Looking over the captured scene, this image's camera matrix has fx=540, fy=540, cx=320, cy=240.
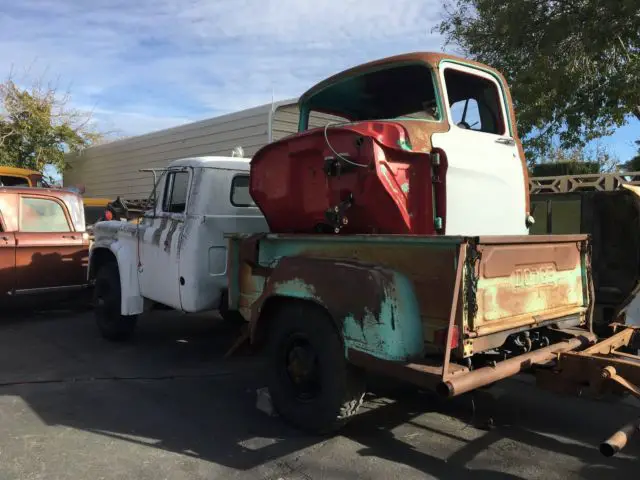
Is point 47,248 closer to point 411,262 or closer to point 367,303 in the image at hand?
point 367,303

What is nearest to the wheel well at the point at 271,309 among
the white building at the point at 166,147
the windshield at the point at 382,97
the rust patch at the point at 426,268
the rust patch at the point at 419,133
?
the rust patch at the point at 426,268

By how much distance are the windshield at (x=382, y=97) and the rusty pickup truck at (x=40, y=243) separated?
183 inches

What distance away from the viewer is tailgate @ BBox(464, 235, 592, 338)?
323 centimetres

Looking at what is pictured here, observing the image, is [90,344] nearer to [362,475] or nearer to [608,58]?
[362,475]

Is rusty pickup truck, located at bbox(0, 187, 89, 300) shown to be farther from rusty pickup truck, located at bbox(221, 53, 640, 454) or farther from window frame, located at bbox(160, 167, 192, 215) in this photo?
rusty pickup truck, located at bbox(221, 53, 640, 454)

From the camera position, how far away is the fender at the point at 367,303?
10.8 feet

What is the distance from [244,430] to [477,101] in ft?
10.8

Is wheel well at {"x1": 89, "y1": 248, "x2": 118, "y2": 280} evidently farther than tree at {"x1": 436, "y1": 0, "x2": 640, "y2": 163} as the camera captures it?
No

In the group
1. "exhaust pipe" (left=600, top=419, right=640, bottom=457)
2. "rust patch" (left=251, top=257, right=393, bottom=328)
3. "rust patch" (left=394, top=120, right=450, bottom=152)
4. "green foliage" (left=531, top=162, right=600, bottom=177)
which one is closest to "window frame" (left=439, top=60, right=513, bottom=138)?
"rust patch" (left=394, top=120, right=450, bottom=152)

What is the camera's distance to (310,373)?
13.0 ft

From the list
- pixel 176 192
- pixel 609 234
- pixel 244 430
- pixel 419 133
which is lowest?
pixel 244 430

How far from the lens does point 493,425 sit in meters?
4.36

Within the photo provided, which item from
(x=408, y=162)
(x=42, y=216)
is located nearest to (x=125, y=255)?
(x=42, y=216)

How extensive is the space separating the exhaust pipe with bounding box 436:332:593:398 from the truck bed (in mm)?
143
